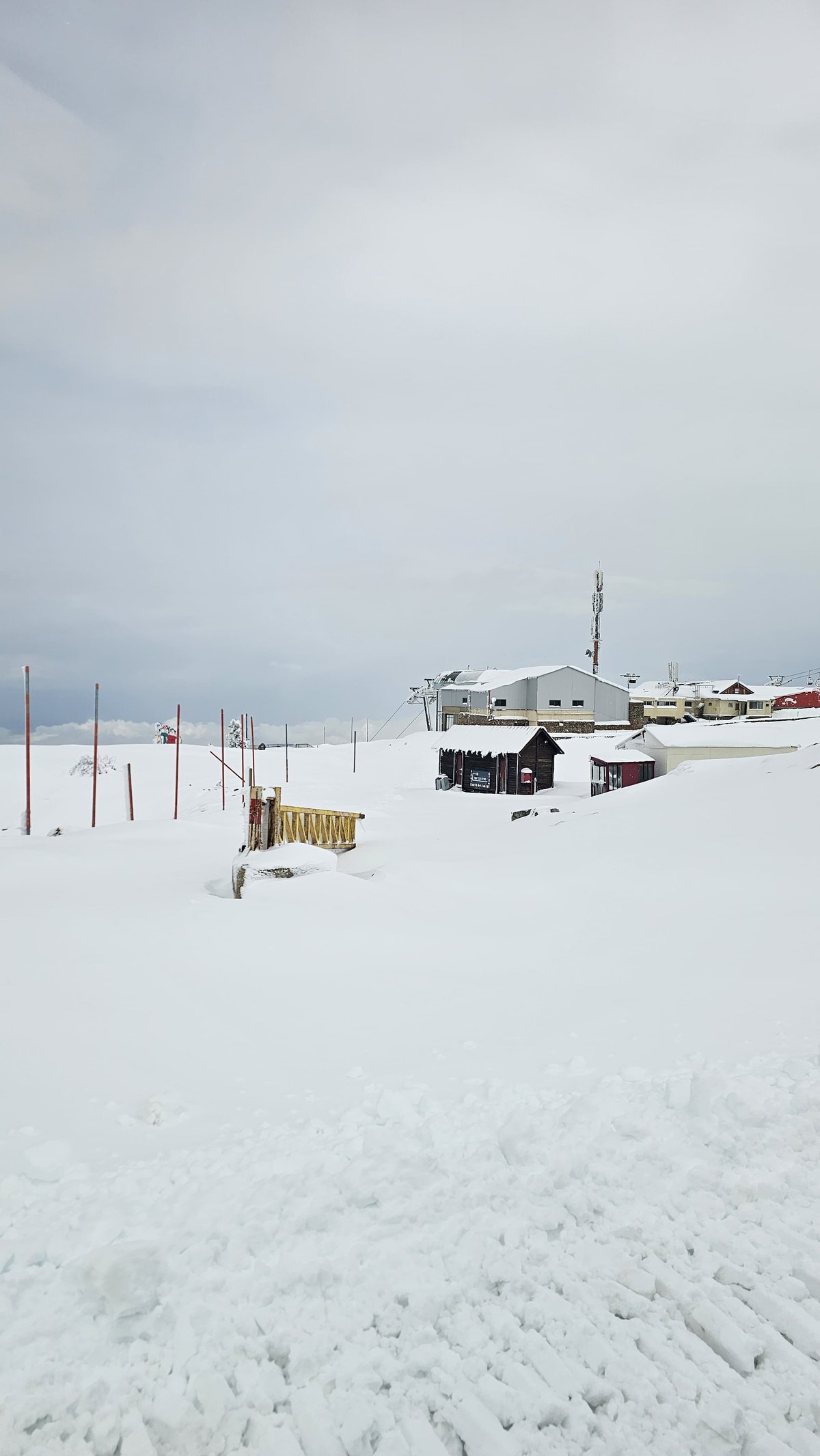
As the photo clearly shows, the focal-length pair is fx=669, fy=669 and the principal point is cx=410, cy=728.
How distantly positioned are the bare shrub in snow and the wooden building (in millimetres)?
25302

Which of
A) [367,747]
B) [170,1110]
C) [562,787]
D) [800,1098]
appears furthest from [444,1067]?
[367,747]

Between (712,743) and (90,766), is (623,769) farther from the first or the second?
(90,766)

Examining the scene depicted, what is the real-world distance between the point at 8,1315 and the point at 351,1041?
3.16 meters

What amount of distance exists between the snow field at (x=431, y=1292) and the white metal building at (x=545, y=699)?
2049 inches

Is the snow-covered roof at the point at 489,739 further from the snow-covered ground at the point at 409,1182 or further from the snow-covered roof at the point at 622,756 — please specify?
the snow-covered ground at the point at 409,1182

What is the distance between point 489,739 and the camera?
36.6m

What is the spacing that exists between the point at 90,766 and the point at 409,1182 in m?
50.4

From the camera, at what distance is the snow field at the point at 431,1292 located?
2551 mm

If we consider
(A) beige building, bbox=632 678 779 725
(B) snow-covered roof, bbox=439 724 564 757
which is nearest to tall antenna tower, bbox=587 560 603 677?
(A) beige building, bbox=632 678 779 725

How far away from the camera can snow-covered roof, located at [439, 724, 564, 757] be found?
35.1m

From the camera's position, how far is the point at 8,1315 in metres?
2.97

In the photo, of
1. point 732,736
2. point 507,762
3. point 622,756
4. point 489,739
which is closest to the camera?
point 622,756

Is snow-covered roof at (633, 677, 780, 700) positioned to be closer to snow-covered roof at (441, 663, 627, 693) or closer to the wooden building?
snow-covered roof at (441, 663, 627, 693)

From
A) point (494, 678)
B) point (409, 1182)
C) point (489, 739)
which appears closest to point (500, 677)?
point (494, 678)
